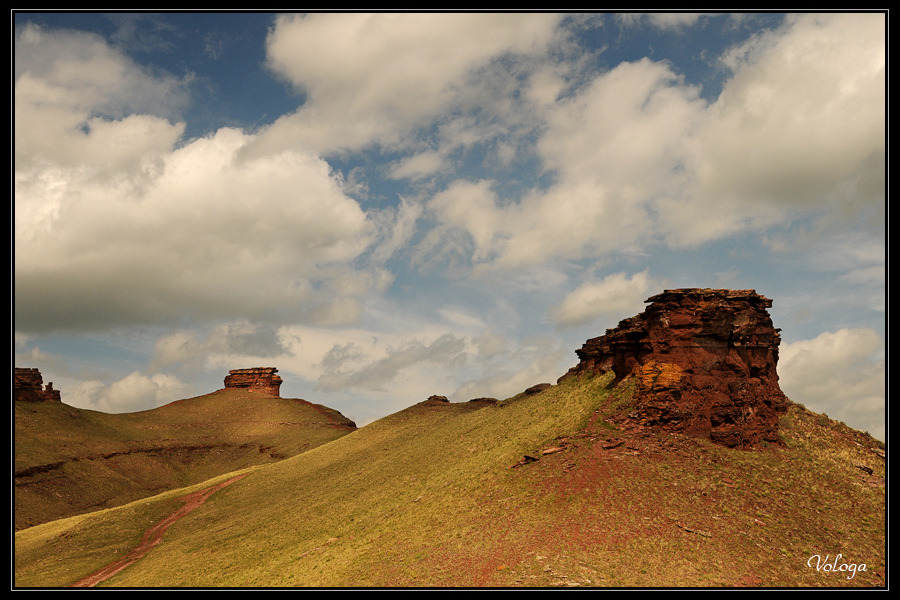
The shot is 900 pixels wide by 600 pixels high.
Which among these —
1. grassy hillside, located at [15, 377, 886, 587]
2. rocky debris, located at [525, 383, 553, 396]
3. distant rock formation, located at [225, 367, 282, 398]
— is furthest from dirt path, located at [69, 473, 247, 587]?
distant rock formation, located at [225, 367, 282, 398]

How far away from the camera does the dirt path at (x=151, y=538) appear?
3582 centimetres

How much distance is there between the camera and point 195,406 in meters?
119

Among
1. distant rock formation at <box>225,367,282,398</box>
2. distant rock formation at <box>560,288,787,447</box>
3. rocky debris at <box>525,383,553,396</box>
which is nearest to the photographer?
distant rock formation at <box>560,288,787,447</box>

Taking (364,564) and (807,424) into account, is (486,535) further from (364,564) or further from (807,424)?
(807,424)

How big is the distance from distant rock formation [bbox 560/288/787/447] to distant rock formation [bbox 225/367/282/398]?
373ft

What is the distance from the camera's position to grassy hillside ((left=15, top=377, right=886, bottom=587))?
23.9 metres

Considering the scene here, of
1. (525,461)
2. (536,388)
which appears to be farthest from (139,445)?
(525,461)

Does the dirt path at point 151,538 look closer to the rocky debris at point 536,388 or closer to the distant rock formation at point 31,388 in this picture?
the rocky debris at point 536,388
